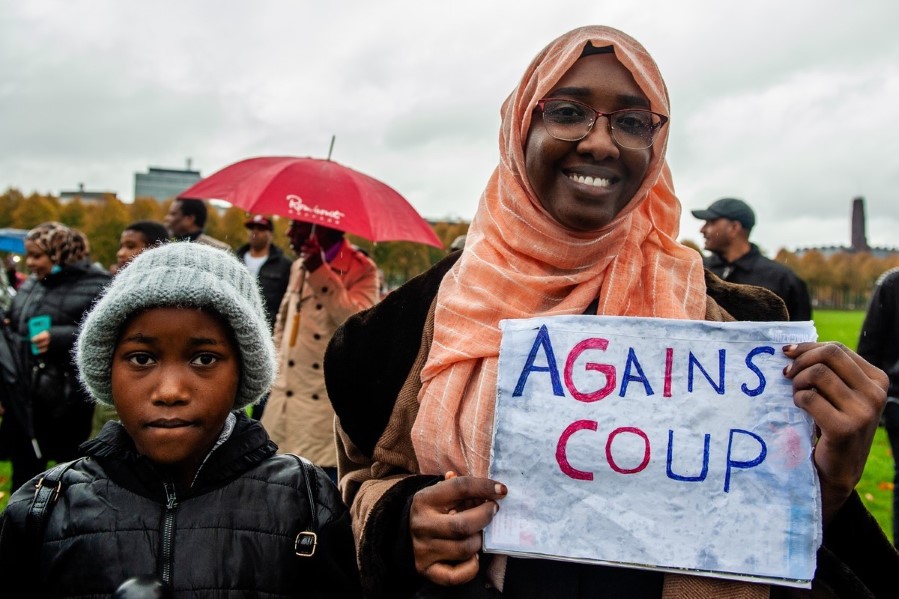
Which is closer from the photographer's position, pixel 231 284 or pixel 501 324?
pixel 501 324

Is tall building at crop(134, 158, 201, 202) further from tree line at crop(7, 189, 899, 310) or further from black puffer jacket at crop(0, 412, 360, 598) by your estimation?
black puffer jacket at crop(0, 412, 360, 598)

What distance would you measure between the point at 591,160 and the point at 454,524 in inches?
35.3

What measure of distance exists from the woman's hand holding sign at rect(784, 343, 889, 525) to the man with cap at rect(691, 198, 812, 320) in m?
4.79

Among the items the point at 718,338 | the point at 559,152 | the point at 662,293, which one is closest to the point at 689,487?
the point at 718,338

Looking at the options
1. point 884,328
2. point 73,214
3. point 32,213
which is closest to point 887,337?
point 884,328

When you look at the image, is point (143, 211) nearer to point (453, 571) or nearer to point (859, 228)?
point (453, 571)

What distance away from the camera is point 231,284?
6.41 ft

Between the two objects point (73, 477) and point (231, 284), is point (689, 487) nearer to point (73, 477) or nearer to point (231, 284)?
point (231, 284)

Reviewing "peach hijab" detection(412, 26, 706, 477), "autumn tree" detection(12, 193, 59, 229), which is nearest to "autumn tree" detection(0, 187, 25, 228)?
"autumn tree" detection(12, 193, 59, 229)

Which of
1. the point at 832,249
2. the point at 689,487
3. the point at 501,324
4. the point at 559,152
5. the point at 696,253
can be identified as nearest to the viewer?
the point at 689,487

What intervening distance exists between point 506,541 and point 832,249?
149683 millimetres

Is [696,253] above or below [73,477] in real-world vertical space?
above

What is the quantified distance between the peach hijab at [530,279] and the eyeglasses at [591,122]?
59 mm

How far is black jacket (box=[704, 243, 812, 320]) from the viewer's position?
592cm
